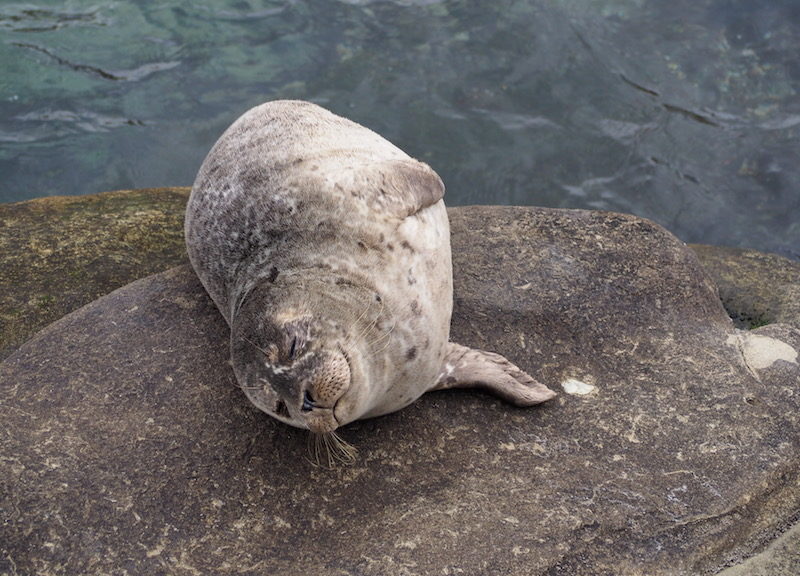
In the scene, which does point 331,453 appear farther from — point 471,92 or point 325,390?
point 471,92

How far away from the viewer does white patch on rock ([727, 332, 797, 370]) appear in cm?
502

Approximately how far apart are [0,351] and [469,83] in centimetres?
600

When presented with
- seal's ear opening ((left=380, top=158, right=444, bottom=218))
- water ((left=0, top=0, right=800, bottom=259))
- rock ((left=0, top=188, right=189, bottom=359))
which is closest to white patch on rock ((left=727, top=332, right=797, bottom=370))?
seal's ear opening ((left=380, top=158, right=444, bottom=218))

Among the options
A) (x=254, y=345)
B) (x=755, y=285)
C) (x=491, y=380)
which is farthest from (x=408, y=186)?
(x=755, y=285)

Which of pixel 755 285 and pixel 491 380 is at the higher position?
pixel 491 380

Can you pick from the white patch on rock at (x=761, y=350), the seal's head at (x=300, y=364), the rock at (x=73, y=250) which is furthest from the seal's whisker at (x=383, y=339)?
the rock at (x=73, y=250)

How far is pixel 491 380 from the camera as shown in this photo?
472 centimetres

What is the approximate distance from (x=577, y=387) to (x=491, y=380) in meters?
0.51

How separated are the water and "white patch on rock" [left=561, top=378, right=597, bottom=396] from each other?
444 centimetres

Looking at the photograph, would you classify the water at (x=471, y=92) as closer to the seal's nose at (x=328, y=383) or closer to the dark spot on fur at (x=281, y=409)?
the dark spot on fur at (x=281, y=409)

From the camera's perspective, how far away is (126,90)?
10.3 metres

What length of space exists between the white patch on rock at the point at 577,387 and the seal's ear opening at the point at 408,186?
1215 mm

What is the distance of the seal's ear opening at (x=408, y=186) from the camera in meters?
4.66

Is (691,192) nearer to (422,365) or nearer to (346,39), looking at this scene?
(346,39)
